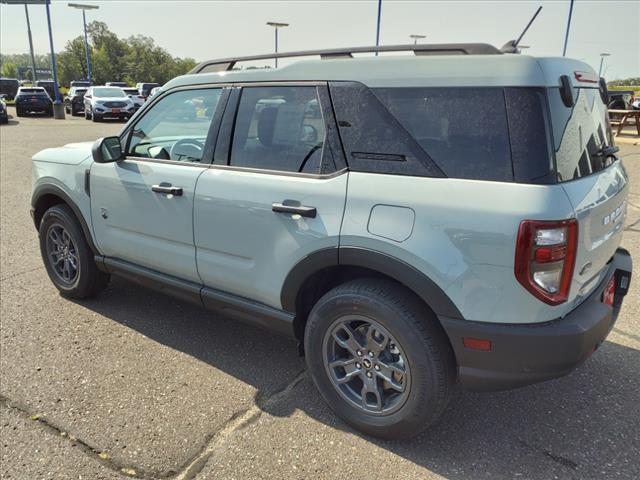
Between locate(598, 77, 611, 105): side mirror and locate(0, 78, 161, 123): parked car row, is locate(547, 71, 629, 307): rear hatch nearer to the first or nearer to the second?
locate(598, 77, 611, 105): side mirror

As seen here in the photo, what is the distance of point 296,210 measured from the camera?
8.36ft

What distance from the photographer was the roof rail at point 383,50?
223 cm

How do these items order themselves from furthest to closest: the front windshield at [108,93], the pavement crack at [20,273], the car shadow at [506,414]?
1. the front windshield at [108,93]
2. the pavement crack at [20,273]
3. the car shadow at [506,414]

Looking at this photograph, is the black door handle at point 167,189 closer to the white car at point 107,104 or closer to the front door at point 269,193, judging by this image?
the front door at point 269,193

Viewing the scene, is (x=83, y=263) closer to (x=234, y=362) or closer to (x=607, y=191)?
(x=234, y=362)

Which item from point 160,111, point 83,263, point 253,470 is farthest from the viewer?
point 83,263

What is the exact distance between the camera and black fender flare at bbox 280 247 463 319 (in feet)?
7.17

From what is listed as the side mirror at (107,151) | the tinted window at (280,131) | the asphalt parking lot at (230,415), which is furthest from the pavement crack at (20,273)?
the tinted window at (280,131)

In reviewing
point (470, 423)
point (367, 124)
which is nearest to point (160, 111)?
point (367, 124)

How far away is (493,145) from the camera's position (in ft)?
6.82

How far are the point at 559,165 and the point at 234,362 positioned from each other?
2.28m

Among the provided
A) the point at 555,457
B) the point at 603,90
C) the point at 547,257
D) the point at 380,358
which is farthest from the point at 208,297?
the point at 603,90

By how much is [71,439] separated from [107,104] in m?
24.4

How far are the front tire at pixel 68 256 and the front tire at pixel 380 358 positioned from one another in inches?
87.2
